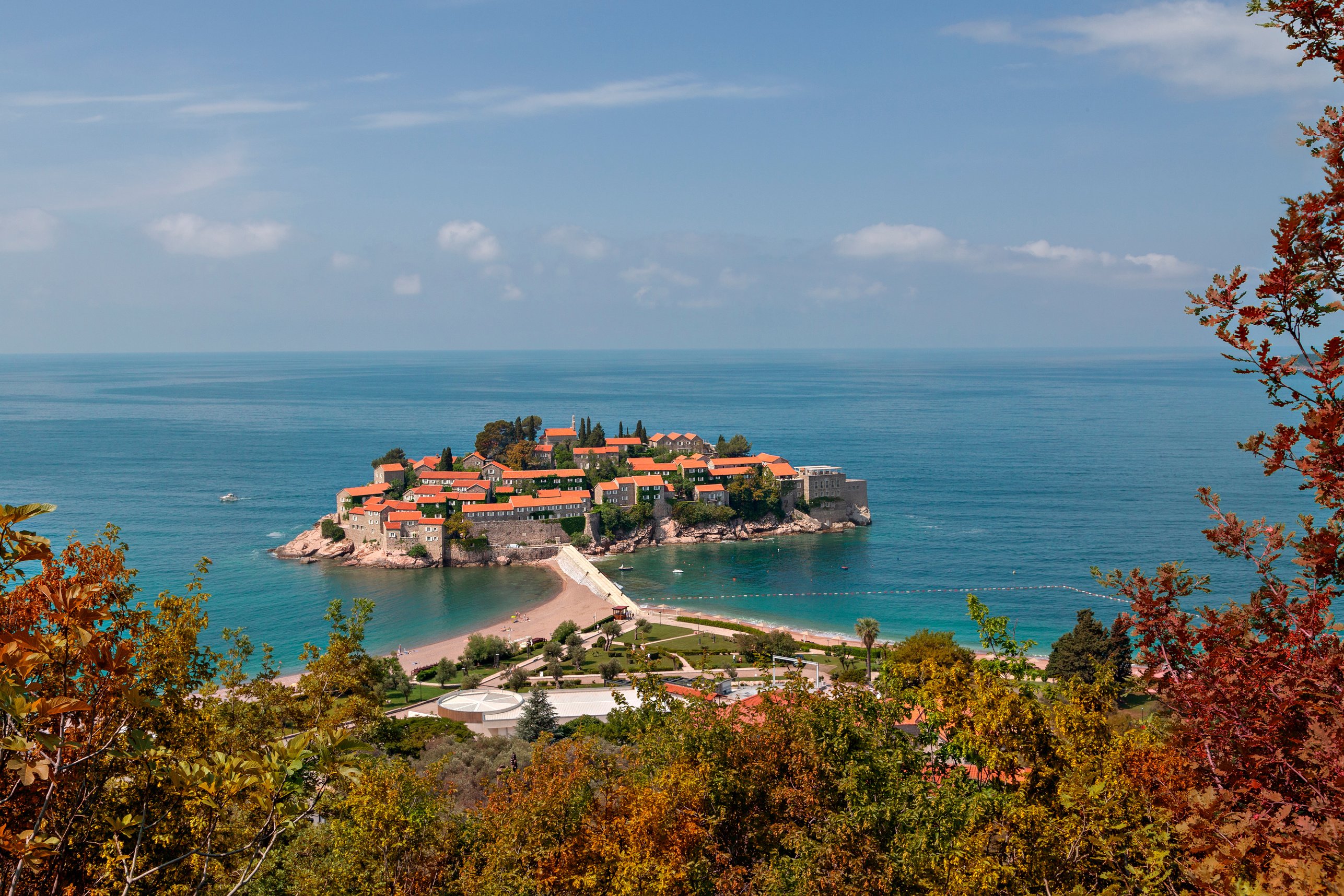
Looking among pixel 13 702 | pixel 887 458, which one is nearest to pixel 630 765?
pixel 13 702

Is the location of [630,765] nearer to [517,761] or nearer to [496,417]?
[517,761]

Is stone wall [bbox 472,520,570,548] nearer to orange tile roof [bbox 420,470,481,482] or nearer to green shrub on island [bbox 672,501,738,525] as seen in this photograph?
orange tile roof [bbox 420,470,481,482]

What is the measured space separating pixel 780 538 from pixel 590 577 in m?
15.9

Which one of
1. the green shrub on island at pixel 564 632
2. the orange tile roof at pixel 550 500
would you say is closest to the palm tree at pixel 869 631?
the green shrub on island at pixel 564 632

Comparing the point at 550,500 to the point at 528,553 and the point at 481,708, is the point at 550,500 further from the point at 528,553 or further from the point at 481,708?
the point at 481,708

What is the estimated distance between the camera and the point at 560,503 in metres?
53.1

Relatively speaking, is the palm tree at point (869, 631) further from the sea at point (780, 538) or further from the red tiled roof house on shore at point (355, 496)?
the red tiled roof house on shore at point (355, 496)

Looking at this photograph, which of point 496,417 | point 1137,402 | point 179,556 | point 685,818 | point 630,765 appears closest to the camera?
point 685,818

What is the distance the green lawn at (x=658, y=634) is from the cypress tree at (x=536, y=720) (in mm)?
10993

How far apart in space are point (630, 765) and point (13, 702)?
408 inches

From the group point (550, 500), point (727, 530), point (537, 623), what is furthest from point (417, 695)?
point (727, 530)

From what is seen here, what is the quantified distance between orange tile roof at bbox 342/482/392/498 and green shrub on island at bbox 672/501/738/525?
1860 cm

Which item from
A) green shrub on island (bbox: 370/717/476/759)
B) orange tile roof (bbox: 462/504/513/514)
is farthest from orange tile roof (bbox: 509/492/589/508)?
green shrub on island (bbox: 370/717/476/759)

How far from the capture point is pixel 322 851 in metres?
10.8
